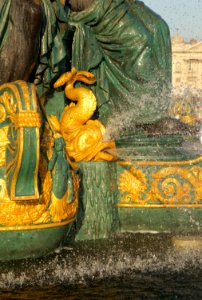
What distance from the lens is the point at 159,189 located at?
5355 millimetres

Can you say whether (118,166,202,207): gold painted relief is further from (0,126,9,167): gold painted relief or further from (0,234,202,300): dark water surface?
(0,126,9,167): gold painted relief

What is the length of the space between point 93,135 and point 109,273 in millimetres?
1347

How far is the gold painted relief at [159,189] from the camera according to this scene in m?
5.35

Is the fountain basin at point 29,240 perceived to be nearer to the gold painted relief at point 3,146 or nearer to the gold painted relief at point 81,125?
the gold painted relief at point 3,146

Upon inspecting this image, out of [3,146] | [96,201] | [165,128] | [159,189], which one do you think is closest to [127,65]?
[165,128]

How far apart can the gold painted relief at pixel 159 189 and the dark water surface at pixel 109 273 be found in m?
0.49

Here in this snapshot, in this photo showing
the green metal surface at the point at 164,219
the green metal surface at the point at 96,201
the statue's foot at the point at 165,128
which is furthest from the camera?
the statue's foot at the point at 165,128

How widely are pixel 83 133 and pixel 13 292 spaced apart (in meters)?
1.74

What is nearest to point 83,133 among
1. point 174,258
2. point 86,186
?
point 86,186

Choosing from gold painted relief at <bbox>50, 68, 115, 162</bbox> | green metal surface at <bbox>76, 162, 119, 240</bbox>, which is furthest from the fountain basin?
gold painted relief at <bbox>50, 68, 115, 162</bbox>

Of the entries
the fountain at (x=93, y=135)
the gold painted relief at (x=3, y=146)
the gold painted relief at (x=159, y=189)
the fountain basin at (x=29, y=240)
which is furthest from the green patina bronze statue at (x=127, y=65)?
the gold painted relief at (x=3, y=146)

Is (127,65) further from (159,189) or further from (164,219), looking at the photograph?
(164,219)

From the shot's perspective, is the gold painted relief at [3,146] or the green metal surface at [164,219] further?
the green metal surface at [164,219]

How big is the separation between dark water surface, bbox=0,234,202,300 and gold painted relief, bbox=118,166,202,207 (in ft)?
1.62
